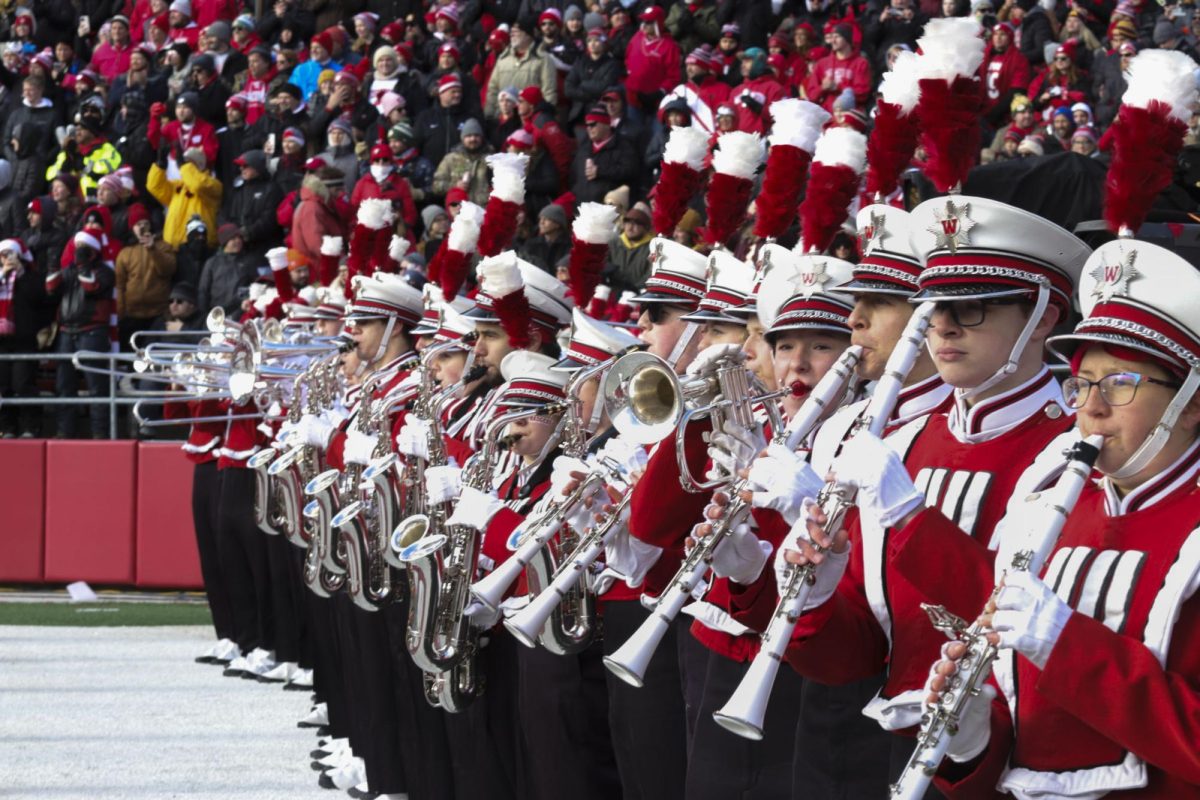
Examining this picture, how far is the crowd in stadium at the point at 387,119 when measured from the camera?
14.0 metres

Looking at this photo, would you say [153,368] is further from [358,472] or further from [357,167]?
[358,472]

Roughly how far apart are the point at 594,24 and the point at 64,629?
23.2 ft

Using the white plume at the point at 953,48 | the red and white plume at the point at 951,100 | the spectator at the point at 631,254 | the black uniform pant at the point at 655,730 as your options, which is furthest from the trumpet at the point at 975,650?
the spectator at the point at 631,254

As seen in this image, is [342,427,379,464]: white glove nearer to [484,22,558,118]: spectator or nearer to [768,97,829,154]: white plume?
[768,97,829,154]: white plume

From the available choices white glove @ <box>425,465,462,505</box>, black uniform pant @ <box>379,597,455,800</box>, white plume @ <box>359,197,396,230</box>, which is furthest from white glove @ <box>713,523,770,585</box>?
white plume @ <box>359,197,396,230</box>

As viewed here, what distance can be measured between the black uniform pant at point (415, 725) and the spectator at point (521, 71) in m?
9.95

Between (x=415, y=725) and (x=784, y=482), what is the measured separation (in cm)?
374

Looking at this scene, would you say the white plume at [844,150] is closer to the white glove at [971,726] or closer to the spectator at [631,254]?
the white glove at [971,726]

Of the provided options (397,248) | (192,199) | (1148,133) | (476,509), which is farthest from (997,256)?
(192,199)

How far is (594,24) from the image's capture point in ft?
55.6

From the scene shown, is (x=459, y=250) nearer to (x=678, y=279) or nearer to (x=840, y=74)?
(x=678, y=279)

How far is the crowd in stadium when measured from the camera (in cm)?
1404

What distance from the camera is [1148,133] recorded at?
12.5 ft

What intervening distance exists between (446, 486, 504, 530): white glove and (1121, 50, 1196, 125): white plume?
256 cm
